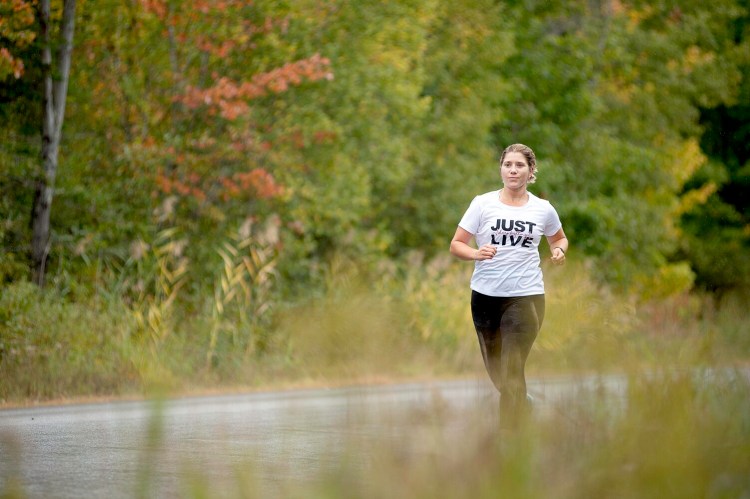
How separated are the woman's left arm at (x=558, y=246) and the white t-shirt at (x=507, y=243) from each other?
0.14 meters

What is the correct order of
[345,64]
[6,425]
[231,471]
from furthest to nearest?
1. [345,64]
2. [6,425]
3. [231,471]

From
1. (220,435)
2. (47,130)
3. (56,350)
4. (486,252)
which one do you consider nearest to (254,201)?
(47,130)

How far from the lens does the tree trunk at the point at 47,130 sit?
62.1 ft

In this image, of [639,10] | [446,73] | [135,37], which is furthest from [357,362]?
[639,10]

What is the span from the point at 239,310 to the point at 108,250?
6.34 feet

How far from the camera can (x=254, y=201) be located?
73.1 ft

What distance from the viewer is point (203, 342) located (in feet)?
63.7

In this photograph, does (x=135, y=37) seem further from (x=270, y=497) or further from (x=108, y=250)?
(x=270, y=497)

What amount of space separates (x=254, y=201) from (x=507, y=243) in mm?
12009

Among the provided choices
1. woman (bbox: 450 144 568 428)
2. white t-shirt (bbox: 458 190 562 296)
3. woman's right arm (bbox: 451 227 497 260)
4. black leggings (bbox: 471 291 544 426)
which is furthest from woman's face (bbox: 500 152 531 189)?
black leggings (bbox: 471 291 544 426)

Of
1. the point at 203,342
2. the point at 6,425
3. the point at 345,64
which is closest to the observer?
the point at 6,425

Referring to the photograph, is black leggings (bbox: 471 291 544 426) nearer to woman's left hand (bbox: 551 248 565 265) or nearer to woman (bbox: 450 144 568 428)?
woman (bbox: 450 144 568 428)

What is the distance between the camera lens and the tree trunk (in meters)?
18.9

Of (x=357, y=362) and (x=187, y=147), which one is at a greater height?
(x=187, y=147)
